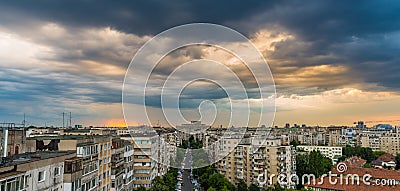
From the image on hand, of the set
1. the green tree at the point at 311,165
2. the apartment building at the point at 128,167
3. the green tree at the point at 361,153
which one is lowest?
the green tree at the point at 361,153

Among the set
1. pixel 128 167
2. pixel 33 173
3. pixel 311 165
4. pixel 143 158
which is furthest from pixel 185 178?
pixel 33 173

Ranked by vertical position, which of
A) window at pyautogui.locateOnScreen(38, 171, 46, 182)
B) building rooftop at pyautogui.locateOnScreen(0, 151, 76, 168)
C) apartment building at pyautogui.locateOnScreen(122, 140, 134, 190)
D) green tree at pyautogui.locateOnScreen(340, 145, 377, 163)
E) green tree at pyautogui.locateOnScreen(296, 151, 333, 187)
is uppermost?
building rooftop at pyautogui.locateOnScreen(0, 151, 76, 168)

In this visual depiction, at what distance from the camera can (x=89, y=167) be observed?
41.2ft

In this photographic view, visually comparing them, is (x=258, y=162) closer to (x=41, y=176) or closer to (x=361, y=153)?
(x=41, y=176)

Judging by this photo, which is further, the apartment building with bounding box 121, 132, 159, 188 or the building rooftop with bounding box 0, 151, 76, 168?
the apartment building with bounding box 121, 132, 159, 188

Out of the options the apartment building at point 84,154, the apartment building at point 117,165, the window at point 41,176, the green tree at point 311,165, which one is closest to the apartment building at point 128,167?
the apartment building at point 117,165

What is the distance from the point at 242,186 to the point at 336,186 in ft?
21.9

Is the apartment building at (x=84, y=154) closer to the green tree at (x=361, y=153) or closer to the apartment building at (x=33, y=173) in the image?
the apartment building at (x=33, y=173)

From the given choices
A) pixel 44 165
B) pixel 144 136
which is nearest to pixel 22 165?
pixel 44 165

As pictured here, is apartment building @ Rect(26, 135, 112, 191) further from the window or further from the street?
the street

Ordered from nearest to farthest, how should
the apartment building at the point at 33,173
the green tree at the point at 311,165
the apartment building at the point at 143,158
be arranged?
the apartment building at the point at 33,173, the apartment building at the point at 143,158, the green tree at the point at 311,165

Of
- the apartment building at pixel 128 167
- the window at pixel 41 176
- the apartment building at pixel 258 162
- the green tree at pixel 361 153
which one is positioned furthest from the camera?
the green tree at pixel 361 153

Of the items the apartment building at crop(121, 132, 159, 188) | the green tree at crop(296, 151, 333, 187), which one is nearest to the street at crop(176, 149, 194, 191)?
the apartment building at crop(121, 132, 159, 188)

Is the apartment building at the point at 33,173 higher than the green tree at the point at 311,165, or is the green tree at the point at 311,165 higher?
the apartment building at the point at 33,173
